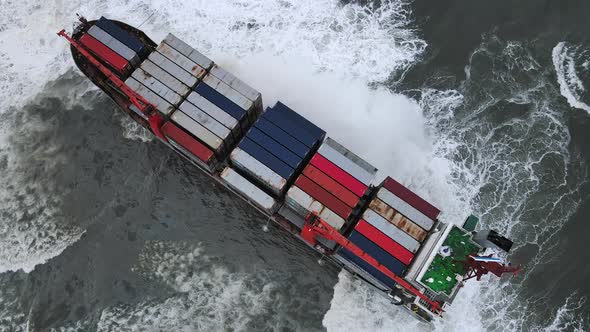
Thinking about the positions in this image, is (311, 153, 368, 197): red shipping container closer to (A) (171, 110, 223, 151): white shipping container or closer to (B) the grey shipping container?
(B) the grey shipping container

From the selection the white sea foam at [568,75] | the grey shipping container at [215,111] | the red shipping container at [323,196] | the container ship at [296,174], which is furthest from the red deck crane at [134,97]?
the white sea foam at [568,75]

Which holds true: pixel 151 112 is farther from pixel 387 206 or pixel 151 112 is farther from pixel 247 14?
pixel 387 206

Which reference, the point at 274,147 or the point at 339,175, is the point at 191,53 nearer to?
the point at 274,147

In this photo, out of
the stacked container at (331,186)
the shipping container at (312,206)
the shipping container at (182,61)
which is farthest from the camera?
the shipping container at (182,61)

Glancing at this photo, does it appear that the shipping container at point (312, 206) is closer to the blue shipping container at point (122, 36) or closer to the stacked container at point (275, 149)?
the stacked container at point (275, 149)

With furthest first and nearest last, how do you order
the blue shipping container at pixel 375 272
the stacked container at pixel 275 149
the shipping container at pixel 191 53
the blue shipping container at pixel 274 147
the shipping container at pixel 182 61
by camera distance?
the shipping container at pixel 191 53 < the shipping container at pixel 182 61 < the blue shipping container at pixel 274 147 < the stacked container at pixel 275 149 < the blue shipping container at pixel 375 272

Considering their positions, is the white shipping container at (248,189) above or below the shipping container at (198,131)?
below
